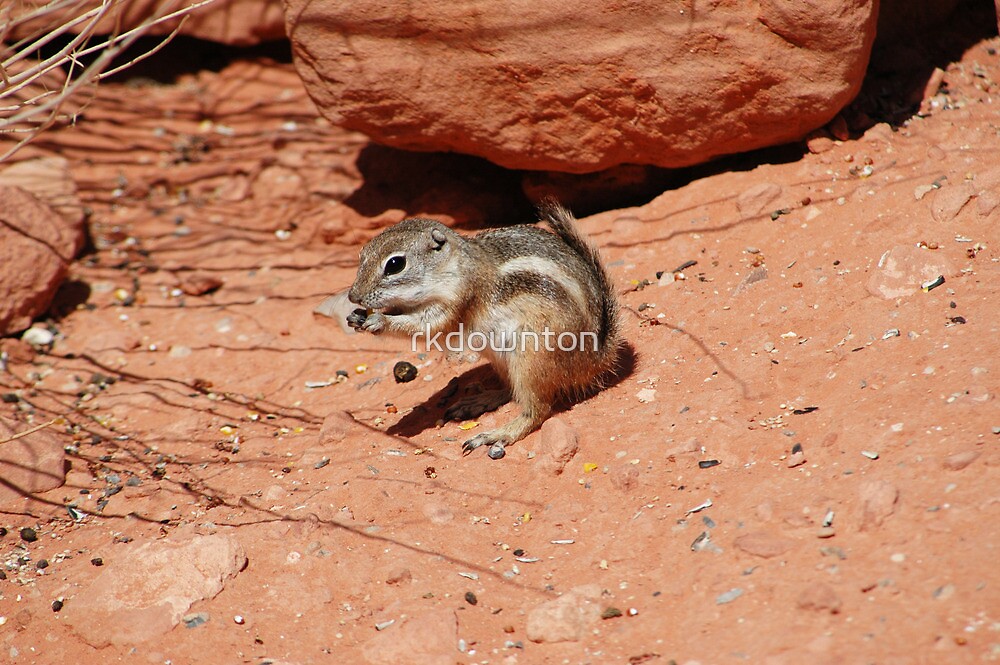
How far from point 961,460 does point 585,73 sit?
321 centimetres

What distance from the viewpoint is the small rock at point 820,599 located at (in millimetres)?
3064

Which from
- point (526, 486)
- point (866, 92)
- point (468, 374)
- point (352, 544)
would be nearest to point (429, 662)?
point (352, 544)

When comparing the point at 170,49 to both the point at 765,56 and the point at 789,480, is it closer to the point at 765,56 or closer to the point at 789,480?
the point at 765,56

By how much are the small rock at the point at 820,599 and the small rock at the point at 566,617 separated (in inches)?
29.4

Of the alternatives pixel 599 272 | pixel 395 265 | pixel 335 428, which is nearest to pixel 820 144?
pixel 599 272

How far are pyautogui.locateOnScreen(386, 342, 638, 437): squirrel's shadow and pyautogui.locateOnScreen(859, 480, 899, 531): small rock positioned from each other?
5.61 feet

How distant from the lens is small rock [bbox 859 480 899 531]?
333 centimetres

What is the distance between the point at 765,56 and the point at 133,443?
14.0 ft

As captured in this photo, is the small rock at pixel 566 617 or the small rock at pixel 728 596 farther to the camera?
the small rock at pixel 566 617

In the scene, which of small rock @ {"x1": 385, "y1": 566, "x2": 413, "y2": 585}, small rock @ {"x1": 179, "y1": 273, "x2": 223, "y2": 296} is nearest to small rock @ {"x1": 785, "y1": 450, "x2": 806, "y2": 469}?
small rock @ {"x1": 385, "y1": 566, "x2": 413, "y2": 585}

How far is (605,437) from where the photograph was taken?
4453mm

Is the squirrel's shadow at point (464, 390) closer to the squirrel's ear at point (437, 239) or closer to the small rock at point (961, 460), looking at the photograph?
the squirrel's ear at point (437, 239)

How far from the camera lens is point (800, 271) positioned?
512 cm

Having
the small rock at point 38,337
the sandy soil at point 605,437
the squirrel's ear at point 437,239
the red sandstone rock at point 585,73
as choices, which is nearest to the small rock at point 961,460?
the sandy soil at point 605,437
